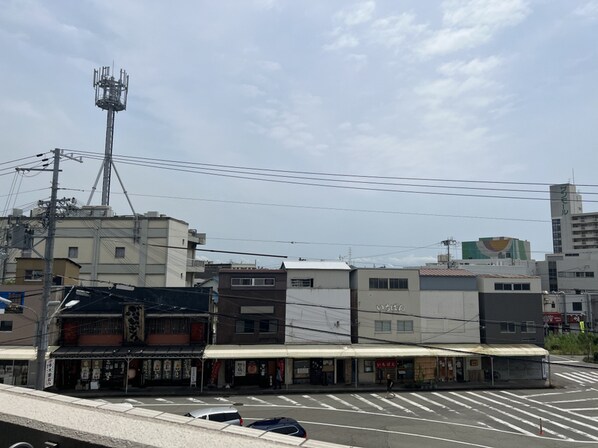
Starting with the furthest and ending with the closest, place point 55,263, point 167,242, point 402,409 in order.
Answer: point 167,242, point 55,263, point 402,409

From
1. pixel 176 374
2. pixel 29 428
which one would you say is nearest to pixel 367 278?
pixel 176 374

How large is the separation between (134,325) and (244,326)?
29.8ft

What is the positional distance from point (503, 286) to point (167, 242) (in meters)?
37.5

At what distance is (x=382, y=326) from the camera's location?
1681 inches

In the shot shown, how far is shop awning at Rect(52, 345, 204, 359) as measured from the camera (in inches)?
1437

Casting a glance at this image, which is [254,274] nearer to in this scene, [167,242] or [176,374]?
[176,374]

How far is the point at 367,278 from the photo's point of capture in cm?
4359

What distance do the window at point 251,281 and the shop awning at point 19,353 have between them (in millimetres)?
15170

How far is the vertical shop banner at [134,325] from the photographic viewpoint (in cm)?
3866

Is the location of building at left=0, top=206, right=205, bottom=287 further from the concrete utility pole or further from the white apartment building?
the concrete utility pole

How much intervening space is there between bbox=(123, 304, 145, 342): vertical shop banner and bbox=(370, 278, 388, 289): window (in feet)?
66.1

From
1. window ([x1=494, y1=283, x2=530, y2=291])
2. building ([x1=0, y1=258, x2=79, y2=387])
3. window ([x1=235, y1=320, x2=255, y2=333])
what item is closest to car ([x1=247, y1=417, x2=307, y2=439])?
window ([x1=235, y1=320, x2=255, y2=333])

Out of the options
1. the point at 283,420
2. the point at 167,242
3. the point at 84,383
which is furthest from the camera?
the point at 167,242

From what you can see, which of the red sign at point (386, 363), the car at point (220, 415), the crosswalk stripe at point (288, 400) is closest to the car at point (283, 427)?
the car at point (220, 415)
